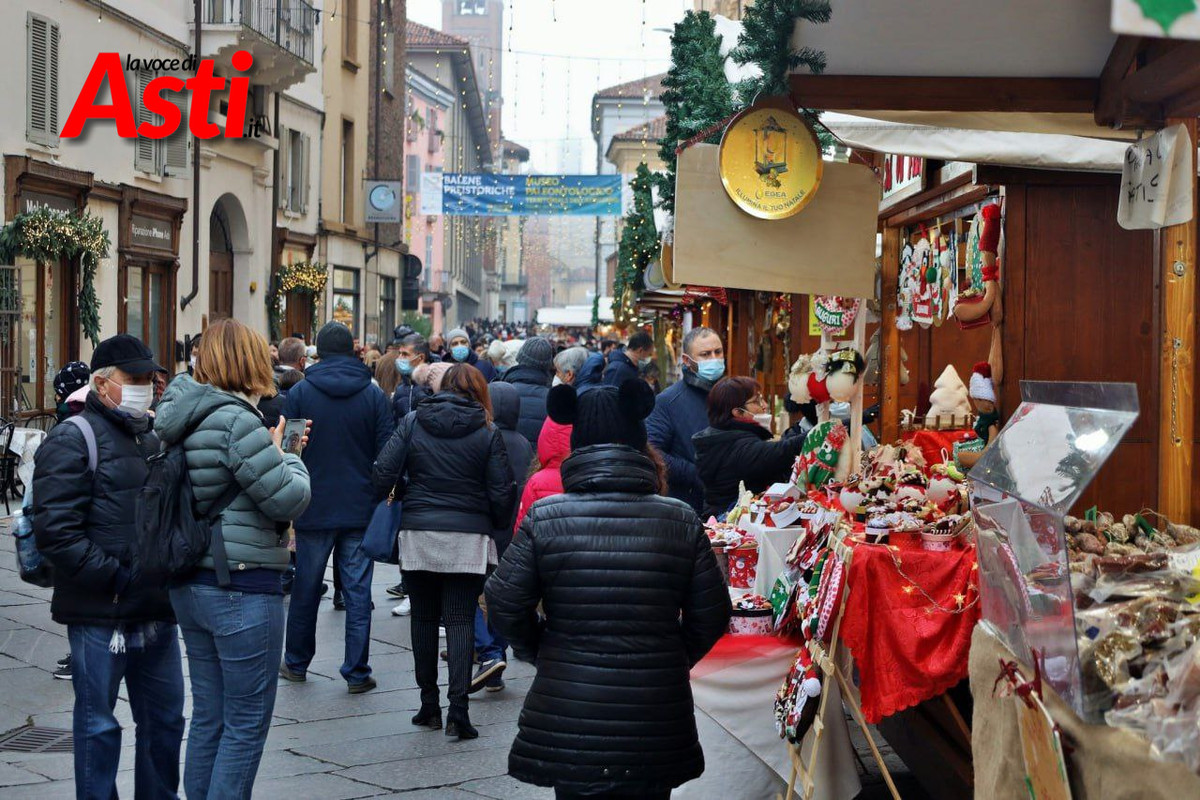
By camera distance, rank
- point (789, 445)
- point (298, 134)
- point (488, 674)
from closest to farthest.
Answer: point (789, 445), point (488, 674), point (298, 134)

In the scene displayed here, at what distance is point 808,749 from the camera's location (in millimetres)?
5477

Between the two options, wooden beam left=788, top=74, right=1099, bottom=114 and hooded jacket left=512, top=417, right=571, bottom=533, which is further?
hooded jacket left=512, top=417, right=571, bottom=533

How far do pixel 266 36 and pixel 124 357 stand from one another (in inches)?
702

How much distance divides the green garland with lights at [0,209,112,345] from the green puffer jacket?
1074 cm

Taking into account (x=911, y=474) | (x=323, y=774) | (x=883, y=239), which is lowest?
(x=323, y=774)

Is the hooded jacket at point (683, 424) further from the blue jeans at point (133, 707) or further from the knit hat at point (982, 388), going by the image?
the blue jeans at point (133, 707)

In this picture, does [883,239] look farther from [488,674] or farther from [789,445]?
[488,674]

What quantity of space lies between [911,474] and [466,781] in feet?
7.45

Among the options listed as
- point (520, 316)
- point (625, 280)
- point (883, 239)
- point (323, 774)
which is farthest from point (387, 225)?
point (520, 316)

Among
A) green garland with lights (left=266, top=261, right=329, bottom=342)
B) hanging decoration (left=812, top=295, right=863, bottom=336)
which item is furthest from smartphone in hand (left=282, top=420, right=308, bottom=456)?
green garland with lights (left=266, top=261, right=329, bottom=342)

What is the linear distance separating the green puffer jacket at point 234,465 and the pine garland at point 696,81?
9.86 ft

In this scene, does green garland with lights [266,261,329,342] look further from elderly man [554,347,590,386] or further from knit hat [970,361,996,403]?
knit hat [970,361,996,403]

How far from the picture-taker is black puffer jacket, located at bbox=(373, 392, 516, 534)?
22.4 feet

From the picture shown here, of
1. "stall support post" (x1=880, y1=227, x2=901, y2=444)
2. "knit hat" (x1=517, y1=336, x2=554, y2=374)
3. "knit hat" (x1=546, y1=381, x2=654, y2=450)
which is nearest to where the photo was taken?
"knit hat" (x1=546, y1=381, x2=654, y2=450)
